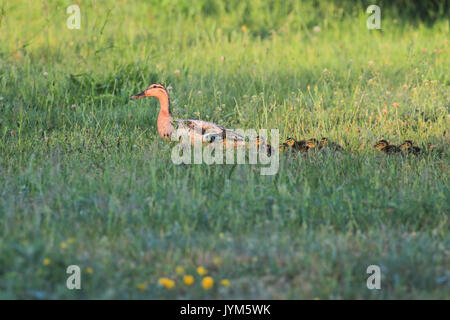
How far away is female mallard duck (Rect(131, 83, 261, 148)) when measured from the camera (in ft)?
22.1

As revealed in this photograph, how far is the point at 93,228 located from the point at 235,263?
1209 mm

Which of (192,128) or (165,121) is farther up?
(165,121)

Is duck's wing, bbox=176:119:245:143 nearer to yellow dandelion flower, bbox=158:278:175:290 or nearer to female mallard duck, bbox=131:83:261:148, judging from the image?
female mallard duck, bbox=131:83:261:148

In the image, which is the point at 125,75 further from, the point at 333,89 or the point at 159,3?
the point at 159,3

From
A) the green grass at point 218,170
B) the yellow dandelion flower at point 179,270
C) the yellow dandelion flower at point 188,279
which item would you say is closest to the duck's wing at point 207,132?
the green grass at point 218,170

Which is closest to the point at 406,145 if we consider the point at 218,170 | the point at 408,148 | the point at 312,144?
the point at 408,148

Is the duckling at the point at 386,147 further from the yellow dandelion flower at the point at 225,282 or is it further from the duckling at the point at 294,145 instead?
the yellow dandelion flower at the point at 225,282

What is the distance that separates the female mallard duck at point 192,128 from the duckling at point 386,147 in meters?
1.29

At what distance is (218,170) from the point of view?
604cm

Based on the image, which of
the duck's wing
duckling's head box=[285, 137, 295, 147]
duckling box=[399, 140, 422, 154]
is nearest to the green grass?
duckling box=[399, 140, 422, 154]

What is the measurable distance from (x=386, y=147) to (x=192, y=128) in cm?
210

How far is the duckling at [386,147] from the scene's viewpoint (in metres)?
6.66

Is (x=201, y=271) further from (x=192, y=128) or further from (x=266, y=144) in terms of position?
(x=192, y=128)

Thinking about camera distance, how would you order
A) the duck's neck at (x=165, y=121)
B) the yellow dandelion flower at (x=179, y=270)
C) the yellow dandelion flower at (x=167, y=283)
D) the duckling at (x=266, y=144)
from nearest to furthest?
the yellow dandelion flower at (x=167, y=283)
the yellow dandelion flower at (x=179, y=270)
the duckling at (x=266, y=144)
the duck's neck at (x=165, y=121)
